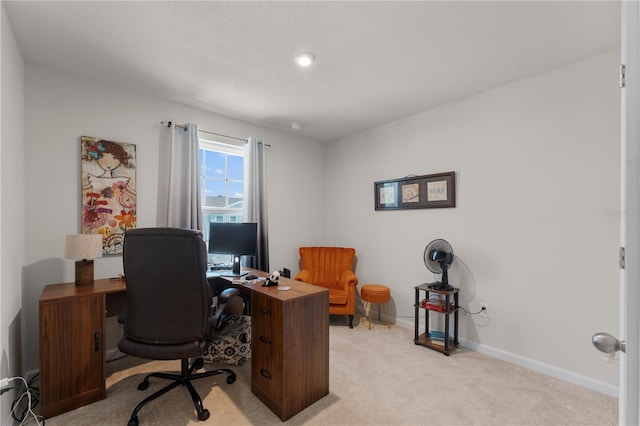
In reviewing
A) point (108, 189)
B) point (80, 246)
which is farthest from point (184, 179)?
point (80, 246)

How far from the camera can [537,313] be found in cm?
248

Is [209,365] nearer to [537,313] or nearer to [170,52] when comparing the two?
[170,52]

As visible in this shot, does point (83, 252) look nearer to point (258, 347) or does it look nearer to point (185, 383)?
point (185, 383)

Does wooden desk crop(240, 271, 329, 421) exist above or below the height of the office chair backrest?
below

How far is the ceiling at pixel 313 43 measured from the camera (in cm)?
173

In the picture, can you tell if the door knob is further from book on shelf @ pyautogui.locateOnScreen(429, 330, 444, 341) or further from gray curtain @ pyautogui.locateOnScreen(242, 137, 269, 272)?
gray curtain @ pyautogui.locateOnScreen(242, 137, 269, 272)

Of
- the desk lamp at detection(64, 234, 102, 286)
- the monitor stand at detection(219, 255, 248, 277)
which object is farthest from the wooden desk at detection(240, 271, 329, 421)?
the desk lamp at detection(64, 234, 102, 286)

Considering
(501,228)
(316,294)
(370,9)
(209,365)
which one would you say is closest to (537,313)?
(501,228)

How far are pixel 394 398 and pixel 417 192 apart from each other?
2147mm

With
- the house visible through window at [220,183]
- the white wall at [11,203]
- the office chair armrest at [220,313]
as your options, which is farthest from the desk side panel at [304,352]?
the house visible through window at [220,183]

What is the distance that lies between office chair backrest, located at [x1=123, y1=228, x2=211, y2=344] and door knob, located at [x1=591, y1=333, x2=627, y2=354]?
176 centimetres

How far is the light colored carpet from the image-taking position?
1.84 m

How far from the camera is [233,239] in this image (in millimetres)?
2906

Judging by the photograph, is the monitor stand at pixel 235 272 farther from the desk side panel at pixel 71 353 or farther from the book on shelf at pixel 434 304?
the book on shelf at pixel 434 304
